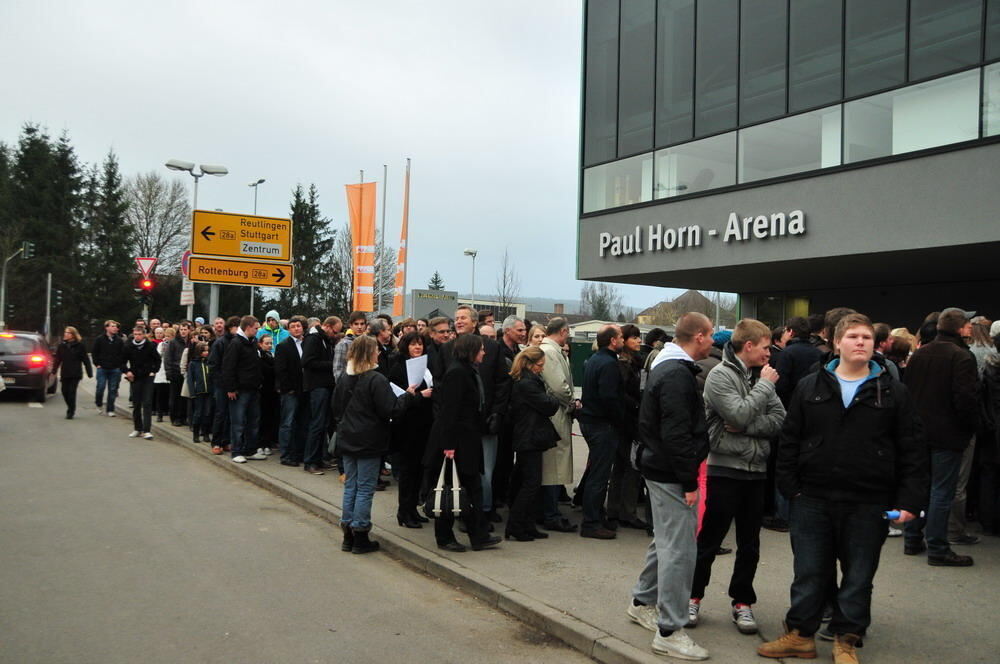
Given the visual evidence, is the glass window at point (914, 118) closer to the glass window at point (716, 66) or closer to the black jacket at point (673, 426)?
the glass window at point (716, 66)

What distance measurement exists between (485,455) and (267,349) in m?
5.76

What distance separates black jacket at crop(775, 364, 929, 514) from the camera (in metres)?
4.20

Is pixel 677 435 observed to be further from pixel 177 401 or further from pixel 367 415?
pixel 177 401

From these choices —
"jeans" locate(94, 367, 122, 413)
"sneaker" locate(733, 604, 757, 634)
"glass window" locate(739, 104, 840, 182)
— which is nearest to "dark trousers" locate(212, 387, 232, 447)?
"jeans" locate(94, 367, 122, 413)

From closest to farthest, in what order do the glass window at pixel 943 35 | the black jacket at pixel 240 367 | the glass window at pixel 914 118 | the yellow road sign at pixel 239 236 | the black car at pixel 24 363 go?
→ the black jacket at pixel 240 367
the glass window at pixel 914 118
the glass window at pixel 943 35
the yellow road sign at pixel 239 236
the black car at pixel 24 363

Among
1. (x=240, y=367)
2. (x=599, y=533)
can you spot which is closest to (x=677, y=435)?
(x=599, y=533)

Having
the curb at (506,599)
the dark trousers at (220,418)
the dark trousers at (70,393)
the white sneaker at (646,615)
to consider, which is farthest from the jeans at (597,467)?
the dark trousers at (70,393)

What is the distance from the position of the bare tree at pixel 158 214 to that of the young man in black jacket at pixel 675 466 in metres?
58.6

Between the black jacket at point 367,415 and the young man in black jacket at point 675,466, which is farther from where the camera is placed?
the black jacket at point 367,415

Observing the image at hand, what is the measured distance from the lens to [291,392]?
1093cm

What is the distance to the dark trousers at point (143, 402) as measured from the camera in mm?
14367

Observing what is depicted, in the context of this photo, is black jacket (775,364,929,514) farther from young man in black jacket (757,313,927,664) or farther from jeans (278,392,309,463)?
jeans (278,392,309,463)

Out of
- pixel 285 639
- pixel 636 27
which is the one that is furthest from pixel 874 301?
pixel 285 639

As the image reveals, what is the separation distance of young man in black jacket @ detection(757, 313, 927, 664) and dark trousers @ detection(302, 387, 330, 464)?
23.5 feet
